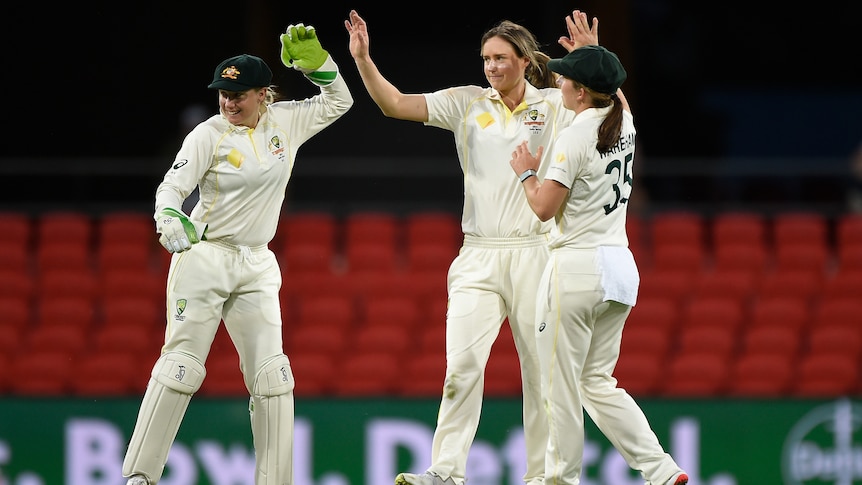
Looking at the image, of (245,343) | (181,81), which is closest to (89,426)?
(245,343)

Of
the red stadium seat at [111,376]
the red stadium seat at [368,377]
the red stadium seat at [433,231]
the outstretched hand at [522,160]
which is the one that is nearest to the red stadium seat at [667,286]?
the red stadium seat at [433,231]

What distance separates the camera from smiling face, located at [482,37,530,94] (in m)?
4.88

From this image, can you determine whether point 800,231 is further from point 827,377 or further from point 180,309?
point 180,309

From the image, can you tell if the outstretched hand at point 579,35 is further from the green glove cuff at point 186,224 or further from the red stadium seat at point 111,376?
the red stadium seat at point 111,376

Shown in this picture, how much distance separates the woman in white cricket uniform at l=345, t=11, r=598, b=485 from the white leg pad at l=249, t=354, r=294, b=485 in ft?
1.91

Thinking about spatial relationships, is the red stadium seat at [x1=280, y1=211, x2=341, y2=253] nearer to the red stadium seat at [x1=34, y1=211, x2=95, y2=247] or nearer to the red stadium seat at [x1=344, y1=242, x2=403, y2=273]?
the red stadium seat at [x1=344, y1=242, x2=403, y2=273]

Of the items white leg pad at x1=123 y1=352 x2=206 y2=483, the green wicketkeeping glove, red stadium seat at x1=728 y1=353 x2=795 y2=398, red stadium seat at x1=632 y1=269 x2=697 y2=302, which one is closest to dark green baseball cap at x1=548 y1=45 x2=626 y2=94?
the green wicketkeeping glove

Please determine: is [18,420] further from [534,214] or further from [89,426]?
[534,214]

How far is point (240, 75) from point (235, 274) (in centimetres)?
77

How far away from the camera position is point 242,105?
4812 millimetres

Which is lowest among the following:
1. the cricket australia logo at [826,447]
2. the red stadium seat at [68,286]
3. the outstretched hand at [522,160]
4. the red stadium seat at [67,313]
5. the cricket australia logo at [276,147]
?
the cricket australia logo at [826,447]

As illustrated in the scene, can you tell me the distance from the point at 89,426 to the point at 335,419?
1480mm

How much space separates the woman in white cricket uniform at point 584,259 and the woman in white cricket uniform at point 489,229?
11.0 inches

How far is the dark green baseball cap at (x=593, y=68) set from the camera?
4.45 m
